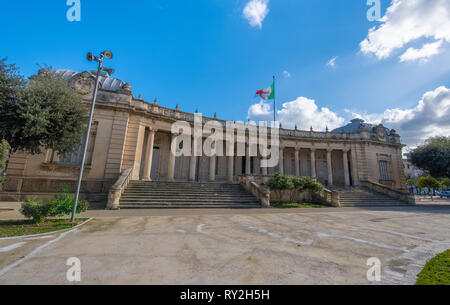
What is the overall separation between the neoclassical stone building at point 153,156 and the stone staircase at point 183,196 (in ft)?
8.87

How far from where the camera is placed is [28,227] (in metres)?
6.08

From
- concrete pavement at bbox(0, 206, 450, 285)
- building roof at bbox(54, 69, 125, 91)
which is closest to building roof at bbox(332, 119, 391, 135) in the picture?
→ concrete pavement at bbox(0, 206, 450, 285)

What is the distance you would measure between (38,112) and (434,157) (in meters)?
36.9

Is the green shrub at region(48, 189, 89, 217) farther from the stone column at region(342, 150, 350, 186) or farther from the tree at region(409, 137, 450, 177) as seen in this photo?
the tree at region(409, 137, 450, 177)

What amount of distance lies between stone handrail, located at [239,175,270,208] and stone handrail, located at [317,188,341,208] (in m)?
6.08

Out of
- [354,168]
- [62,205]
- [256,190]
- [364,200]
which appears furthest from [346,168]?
[62,205]

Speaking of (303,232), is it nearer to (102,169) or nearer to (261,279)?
(261,279)

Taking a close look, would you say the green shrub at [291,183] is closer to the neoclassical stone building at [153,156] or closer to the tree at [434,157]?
the neoclassical stone building at [153,156]

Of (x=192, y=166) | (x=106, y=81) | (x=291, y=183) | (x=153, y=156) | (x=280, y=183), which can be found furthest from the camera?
(x=153, y=156)

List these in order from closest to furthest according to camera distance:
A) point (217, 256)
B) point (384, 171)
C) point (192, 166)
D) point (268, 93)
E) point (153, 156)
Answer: point (217, 256) → point (192, 166) → point (268, 93) → point (153, 156) → point (384, 171)

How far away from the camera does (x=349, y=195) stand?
1903 cm

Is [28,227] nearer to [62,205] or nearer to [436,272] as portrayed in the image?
[62,205]

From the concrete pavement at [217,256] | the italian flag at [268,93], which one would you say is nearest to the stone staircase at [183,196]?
the concrete pavement at [217,256]
